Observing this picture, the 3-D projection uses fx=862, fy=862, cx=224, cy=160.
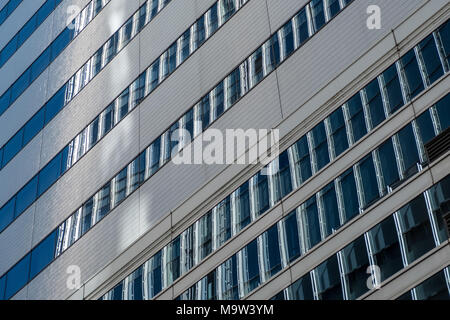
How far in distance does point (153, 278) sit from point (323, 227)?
9.35 metres

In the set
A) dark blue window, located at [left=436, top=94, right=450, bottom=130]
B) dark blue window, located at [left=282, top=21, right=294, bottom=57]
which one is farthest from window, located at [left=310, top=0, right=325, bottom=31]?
dark blue window, located at [left=436, top=94, right=450, bottom=130]

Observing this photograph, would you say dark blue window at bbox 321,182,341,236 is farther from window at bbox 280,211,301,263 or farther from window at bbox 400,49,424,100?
window at bbox 400,49,424,100

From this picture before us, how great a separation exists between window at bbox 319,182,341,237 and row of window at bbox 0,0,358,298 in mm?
7798

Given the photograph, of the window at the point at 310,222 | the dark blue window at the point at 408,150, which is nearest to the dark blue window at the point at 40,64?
the window at the point at 310,222

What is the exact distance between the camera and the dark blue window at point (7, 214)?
48.8m

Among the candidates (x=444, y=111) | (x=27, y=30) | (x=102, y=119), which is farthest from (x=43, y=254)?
(x=444, y=111)

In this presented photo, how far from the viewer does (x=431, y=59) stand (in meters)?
29.1

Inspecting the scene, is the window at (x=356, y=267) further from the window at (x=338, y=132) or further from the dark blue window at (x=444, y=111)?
the dark blue window at (x=444, y=111)

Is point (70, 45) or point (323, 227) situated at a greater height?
point (70, 45)

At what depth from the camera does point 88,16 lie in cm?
5122

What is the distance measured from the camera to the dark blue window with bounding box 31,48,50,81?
53.6m

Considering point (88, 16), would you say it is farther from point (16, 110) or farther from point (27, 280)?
point (27, 280)

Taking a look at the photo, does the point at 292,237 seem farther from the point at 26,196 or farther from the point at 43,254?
the point at 26,196
